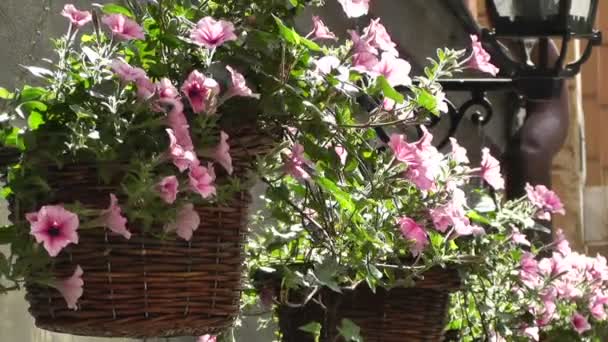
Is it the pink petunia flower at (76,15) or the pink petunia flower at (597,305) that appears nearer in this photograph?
the pink petunia flower at (76,15)

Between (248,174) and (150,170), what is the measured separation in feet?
0.67

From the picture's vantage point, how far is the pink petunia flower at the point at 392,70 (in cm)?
185

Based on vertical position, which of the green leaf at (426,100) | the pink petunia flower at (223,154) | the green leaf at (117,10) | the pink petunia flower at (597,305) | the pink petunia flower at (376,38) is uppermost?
the pink petunia flower at (376,38)

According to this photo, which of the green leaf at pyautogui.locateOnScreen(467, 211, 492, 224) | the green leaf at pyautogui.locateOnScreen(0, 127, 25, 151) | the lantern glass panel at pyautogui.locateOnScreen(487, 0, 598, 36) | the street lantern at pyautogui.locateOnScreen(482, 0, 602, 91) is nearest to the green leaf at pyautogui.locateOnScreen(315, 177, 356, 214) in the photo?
the green leaf at pyautogui.locateOnScreen(0, 127, 25, 151)

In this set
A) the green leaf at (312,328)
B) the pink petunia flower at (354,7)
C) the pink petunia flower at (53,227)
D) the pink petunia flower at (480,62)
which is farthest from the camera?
the green leaf at (312,328)

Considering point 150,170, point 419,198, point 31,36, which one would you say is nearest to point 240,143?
point 150,170

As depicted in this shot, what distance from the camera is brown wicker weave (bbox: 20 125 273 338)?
1591 mm

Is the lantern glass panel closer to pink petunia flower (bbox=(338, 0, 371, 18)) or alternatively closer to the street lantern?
the street lantern

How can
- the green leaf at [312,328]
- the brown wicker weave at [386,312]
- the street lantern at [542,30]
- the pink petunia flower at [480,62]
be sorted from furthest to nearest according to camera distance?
the street lantern at [542,30], the brown wicker weave at [386,312], the green leaf at [312,328], the pink petunia flower at [480,62]

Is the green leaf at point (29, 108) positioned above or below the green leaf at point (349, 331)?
above

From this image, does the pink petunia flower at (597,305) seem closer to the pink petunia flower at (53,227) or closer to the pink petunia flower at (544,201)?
the pink petunia flower at (544,201)

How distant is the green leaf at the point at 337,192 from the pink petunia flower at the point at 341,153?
60 mm

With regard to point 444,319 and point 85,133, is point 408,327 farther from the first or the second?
point 85,133

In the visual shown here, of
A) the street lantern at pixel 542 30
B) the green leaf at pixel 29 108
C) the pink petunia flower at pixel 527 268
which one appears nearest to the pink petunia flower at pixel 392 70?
the green leaf at pixel 29 108
